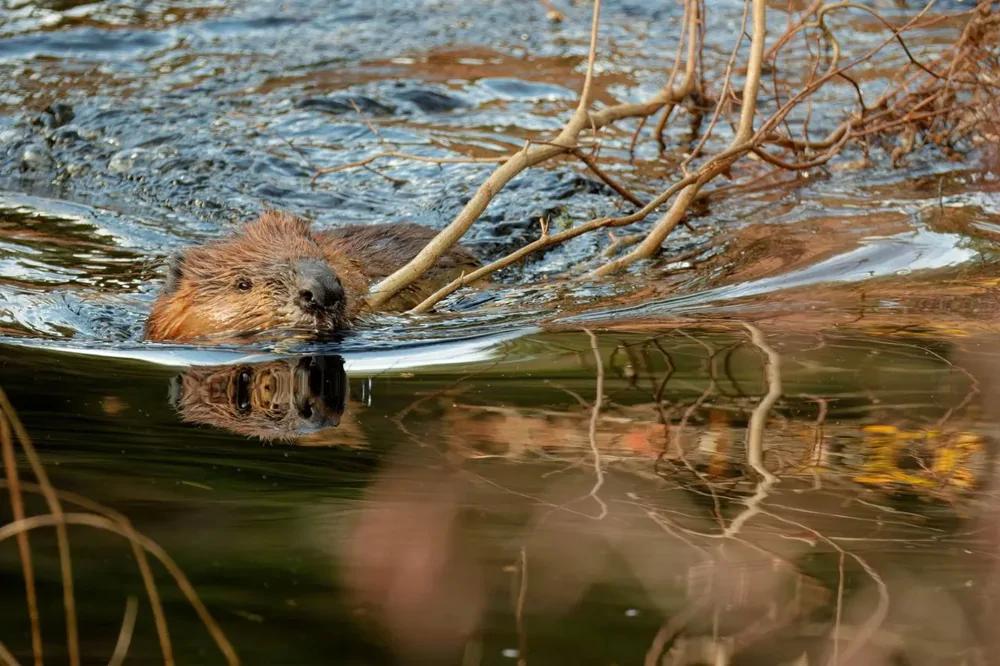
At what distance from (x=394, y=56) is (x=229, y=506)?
711 centimetres

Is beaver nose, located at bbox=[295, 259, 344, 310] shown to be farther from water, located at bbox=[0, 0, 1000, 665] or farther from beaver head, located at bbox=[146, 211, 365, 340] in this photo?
water, located at bbox=[0, 0, 1000, 665]

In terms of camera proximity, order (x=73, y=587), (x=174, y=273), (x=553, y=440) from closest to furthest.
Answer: (x=73, y=587), (x=553, y=440), (x=174, y=273)

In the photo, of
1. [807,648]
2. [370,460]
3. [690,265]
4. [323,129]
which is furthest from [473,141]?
[807,648]

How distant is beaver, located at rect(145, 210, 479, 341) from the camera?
13.9 ft

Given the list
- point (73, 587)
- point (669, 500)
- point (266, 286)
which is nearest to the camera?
point (73, 587)

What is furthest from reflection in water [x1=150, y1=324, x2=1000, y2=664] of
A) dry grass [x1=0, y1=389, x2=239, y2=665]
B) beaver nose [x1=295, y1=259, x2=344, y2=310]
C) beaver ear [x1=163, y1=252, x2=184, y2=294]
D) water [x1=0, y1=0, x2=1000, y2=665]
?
beaver ear [x1=163, y1=252, x2=184, y2=294]

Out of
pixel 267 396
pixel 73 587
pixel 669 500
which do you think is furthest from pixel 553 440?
pixel 73 587

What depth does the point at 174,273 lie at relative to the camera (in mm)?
4711

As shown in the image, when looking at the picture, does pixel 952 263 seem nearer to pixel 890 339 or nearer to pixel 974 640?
pixel 890 339

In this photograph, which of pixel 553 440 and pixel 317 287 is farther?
pixel 317 287

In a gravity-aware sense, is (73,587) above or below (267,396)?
above

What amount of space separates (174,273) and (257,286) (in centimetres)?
40

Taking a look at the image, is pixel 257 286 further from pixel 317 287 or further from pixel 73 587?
pixel 73 587

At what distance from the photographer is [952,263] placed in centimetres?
470
